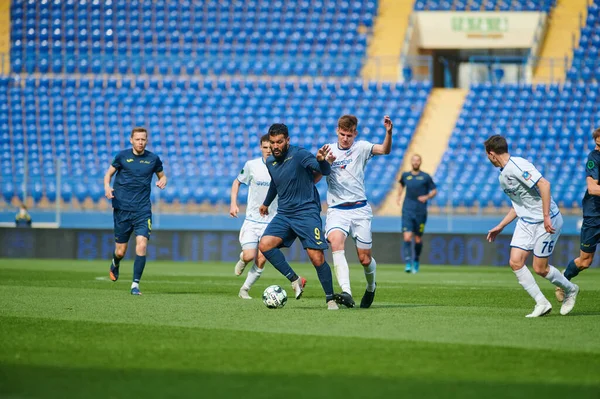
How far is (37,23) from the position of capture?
35219 millimetres

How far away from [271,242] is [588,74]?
79.7 feet

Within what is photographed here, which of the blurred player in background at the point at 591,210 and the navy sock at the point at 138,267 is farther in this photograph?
the navy sock at the point at 138,267

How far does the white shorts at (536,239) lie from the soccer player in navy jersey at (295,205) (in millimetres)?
1895

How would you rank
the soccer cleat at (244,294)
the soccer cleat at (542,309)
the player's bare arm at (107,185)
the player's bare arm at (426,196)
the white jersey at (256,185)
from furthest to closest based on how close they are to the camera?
1. the player's bare arm at (426,196)
2. the white jersey at (256,185)
3. the player's bare arm at (107,185)
4. the soccer cleat at (244,294)
5. the soccer cleat at (542,309)

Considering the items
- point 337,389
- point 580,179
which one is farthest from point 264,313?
point 580,179

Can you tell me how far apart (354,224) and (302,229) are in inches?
24.5

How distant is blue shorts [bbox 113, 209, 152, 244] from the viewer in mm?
12453

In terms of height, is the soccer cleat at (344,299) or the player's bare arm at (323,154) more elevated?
the player's bare arm at (323,154)

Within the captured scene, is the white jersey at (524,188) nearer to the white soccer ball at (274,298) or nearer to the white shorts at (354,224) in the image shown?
the white shorts at (354,224)

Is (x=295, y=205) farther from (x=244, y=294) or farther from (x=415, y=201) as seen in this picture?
(x=415, y=201)

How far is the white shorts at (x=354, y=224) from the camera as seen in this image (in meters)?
10.2

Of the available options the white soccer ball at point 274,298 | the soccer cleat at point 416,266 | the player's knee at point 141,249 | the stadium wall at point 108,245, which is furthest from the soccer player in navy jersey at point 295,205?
the stadium wall at point 108,245

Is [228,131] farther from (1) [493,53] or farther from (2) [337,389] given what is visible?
(2) [337,389]

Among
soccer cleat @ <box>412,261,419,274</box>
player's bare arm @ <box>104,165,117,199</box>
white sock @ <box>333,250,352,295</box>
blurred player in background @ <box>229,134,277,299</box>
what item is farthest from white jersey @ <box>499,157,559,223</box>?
soccer cleat @ <box>412,261,419,274</box>
